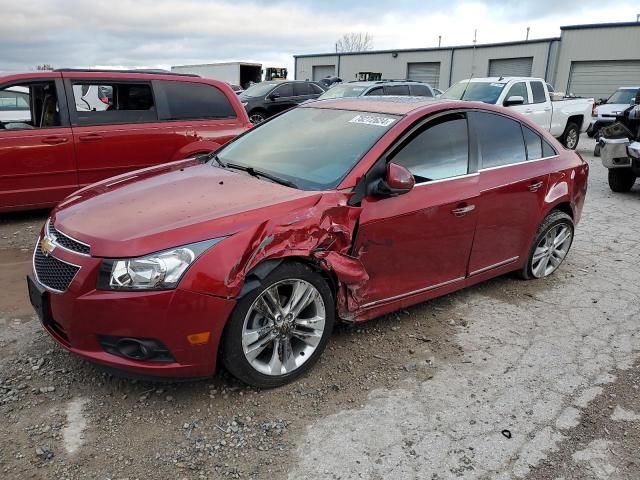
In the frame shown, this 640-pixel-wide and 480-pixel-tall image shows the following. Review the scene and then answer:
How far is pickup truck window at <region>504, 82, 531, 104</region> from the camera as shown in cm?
1198

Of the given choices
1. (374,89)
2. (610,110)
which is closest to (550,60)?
(610,110)

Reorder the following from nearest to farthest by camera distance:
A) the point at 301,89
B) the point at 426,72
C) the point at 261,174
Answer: the point at 261,174
the point at 301,89
the point at 426,72

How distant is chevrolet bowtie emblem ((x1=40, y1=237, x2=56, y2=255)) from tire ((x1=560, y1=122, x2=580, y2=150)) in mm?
13577

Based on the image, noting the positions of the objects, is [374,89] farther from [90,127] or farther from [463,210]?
[463,210]

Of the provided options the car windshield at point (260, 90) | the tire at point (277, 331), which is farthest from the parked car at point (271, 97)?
the tire at point (277, 331)

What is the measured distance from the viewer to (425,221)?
3.46m

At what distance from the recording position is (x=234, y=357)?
2.76 m

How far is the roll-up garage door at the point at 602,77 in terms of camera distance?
27047 mm

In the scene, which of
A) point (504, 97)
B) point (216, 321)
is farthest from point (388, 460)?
point (504, 97)

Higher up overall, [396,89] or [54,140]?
[396,89]

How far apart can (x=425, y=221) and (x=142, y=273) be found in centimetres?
182

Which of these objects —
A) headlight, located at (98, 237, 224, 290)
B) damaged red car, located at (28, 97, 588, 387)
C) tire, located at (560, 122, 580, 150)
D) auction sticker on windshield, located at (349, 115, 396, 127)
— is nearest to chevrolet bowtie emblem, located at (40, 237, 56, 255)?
damaged red car, located at (28, 97, 588, 387)

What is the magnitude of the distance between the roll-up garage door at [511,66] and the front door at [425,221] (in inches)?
1228

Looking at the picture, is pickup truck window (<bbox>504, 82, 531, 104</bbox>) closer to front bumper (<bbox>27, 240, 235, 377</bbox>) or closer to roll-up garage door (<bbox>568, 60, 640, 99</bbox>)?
front bumper (<bbox>27, 240, 235, 377</bbox>)
